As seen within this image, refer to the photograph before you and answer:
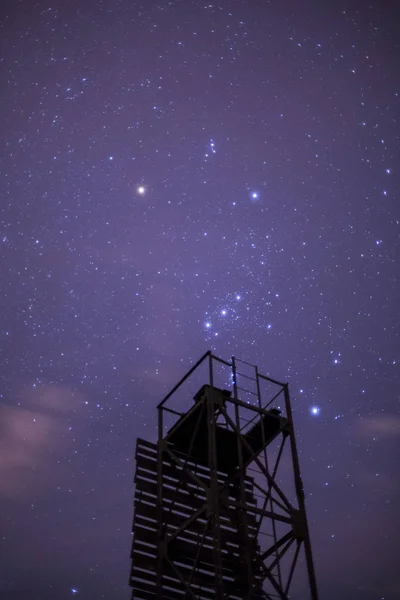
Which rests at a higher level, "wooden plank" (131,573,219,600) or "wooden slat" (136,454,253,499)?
"wooden slat" (136,454,253,499)

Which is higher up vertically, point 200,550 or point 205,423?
point 205,423

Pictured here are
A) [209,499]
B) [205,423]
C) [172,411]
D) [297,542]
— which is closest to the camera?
[209,499]

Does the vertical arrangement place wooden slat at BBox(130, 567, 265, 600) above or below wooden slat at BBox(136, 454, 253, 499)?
below

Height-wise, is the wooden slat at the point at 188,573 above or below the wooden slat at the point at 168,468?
below

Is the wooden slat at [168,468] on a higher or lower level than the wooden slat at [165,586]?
higher

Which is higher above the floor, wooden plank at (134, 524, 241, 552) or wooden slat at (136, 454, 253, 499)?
wooden slat at (136, 454, 253, 499)

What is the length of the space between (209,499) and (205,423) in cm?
242

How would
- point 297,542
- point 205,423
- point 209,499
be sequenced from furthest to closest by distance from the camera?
point 205,423, point 297,542, point 209,499

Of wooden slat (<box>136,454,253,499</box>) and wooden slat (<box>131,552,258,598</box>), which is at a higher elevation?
wooden slat (<box>136,454,253,499</box>)

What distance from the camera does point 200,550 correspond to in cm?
1353

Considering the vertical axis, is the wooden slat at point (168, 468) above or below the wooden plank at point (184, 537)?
above

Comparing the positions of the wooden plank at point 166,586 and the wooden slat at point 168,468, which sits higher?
the wooden slat at point 168,468

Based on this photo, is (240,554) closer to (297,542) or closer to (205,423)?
(297,542)

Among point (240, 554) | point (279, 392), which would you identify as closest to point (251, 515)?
point (240, 554)
